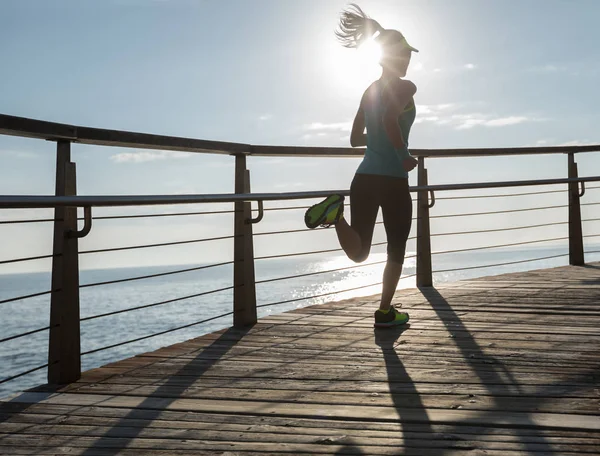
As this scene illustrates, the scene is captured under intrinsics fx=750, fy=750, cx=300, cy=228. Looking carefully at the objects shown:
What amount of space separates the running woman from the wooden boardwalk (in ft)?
1.83

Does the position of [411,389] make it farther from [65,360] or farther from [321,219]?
[65,360]

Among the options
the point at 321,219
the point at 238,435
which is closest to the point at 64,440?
the point at 238,435

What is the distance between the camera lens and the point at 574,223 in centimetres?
725

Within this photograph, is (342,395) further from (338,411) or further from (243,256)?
(243,256)

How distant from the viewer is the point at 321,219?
12.4 ft

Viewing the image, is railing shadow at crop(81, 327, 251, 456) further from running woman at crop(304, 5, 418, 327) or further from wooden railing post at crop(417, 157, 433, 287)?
wooden railing post at crop(417, 157, 433, 287)

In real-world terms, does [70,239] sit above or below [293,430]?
above

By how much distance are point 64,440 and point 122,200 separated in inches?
39.9

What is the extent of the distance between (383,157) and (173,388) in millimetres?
1683

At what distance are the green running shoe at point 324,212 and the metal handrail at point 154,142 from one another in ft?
2.30

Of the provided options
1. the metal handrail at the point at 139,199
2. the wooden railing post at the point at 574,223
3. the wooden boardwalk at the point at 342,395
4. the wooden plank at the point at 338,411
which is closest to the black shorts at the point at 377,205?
the metal handrail at the point at 139,199

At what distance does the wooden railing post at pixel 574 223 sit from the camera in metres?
7.02

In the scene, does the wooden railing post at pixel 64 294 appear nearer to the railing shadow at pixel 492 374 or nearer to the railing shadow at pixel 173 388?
the railing shadow at pixel 173 388

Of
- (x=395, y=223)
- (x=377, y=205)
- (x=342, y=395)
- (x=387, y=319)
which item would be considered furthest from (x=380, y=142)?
(x=342, y=395)
